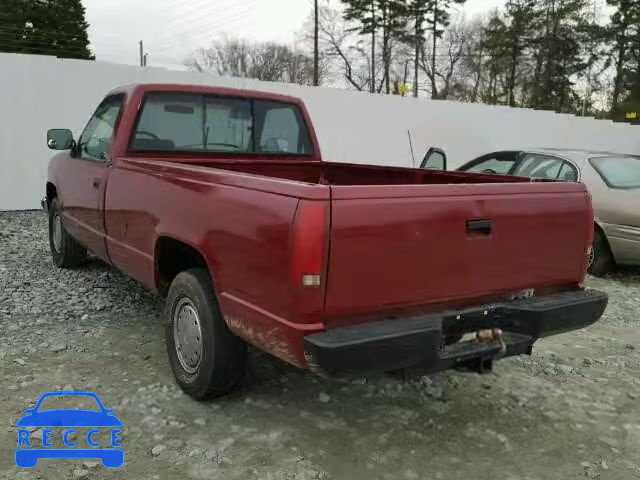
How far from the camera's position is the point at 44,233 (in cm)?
849

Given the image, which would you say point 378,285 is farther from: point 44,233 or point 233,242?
point 44,233

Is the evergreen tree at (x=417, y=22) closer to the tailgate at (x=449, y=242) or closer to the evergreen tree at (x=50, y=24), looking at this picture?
the evergreen tree at (x=50, y=24)

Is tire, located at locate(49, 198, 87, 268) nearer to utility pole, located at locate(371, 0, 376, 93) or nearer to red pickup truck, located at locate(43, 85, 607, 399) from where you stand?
red pickup truck, located at locate(43, 85, 607, 399)

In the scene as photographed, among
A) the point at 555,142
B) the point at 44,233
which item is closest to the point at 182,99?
the point at 44,233

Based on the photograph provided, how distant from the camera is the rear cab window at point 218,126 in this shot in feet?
14.9

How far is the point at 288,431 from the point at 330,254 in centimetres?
121

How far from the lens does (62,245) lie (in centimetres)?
620

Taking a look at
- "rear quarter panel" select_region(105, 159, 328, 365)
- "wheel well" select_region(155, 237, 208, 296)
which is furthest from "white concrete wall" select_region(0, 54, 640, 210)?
"wheel well" select_region(155, 237, 208, 296)

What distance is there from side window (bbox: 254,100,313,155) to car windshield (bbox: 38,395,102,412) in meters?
2.47

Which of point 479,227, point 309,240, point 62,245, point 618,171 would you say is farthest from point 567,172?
point 62,245

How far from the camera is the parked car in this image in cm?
646

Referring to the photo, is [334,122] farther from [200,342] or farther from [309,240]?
[309,240]

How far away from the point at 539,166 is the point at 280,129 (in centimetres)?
360

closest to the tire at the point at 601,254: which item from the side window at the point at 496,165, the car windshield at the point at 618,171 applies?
the car windshield at the point at 618,171
